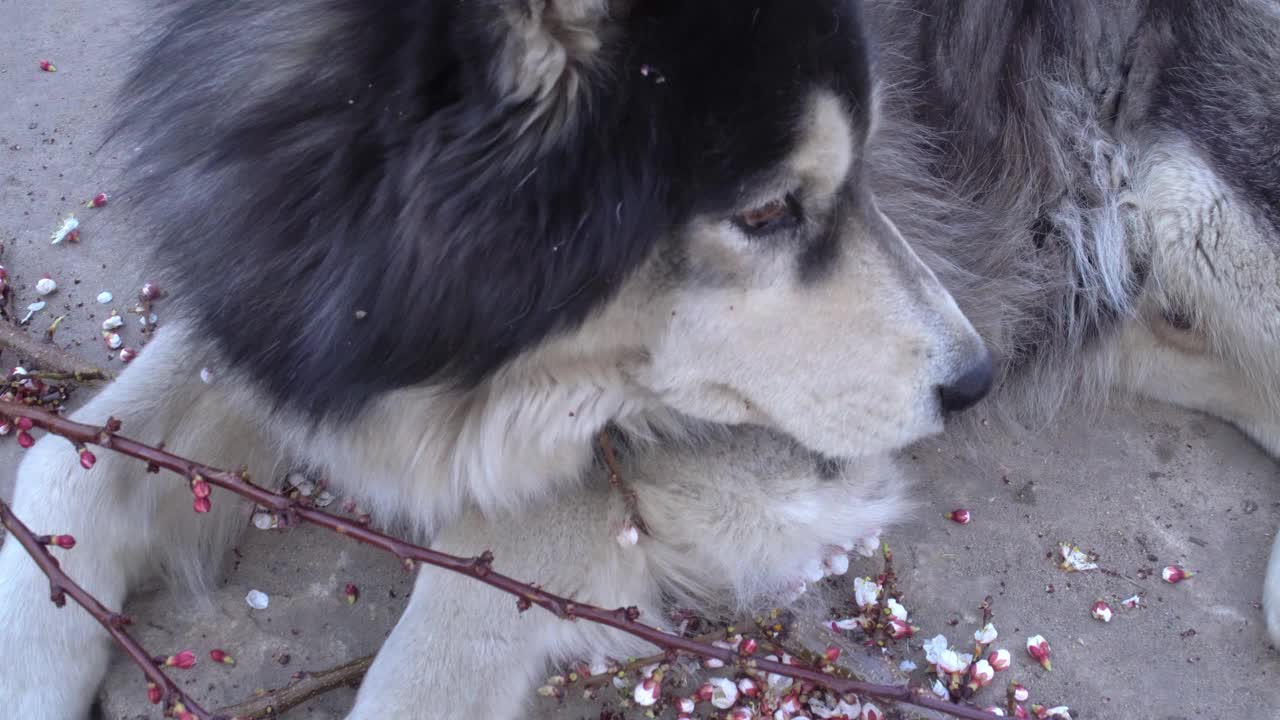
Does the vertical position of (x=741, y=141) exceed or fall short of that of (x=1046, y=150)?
it exceeds it

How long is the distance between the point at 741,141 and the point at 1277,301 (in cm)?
151

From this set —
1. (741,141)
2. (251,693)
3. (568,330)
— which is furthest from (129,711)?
(741,141)

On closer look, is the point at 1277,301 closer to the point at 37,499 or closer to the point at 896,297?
the point at 896,297

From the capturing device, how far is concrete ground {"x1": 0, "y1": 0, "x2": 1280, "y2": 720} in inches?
80.7

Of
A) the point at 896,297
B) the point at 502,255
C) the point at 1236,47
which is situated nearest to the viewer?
the point at 502,255

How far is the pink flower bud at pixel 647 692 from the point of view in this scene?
1.89 meters

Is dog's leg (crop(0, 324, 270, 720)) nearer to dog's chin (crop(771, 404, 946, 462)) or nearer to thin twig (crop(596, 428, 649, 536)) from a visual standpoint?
thin twig (crop(596, 428, 649, 536))

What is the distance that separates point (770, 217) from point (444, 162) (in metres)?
0.52

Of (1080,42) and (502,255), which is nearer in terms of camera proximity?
(502,255)

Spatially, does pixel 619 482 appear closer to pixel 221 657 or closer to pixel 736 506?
pixel 736 506

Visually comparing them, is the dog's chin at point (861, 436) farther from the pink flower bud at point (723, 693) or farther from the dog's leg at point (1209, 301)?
the dog's leg at point (1209, 301)

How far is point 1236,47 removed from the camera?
2340 mm

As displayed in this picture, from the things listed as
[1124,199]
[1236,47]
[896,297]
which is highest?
[1236,47]

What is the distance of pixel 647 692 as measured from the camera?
1889 mm
